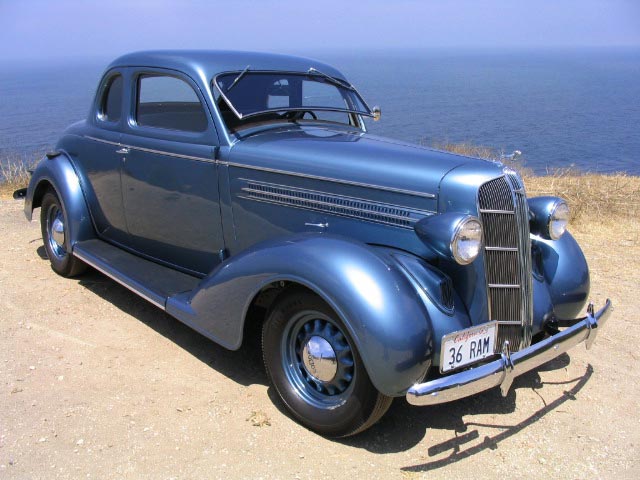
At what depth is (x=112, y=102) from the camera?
16.1 feet

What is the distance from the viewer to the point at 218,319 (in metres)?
3.43

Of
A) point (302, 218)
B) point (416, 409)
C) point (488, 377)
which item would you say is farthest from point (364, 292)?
point (416, 409)

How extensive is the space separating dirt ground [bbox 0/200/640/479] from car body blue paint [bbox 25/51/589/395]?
420 millimetres

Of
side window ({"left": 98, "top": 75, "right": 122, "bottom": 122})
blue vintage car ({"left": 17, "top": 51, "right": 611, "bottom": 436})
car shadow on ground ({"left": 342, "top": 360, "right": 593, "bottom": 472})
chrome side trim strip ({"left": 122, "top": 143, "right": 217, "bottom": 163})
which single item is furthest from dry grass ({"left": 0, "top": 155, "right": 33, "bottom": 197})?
car shadow on ground ({"left": 342, "top": 360, "right": 593, "bottom": 472})

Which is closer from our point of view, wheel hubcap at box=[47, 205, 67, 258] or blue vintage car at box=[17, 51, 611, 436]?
blue vintage car at box=[17, 51, 611, 436]

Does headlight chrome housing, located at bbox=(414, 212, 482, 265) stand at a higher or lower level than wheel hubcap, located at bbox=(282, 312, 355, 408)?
higher

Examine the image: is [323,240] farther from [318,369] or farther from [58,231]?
[58,231]

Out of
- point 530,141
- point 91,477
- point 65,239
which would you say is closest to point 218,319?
point 91,477

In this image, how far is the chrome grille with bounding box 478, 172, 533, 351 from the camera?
308 centimetres

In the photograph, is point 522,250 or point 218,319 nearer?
point 522,250

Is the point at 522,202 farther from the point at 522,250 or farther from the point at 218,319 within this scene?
the point at 218,319

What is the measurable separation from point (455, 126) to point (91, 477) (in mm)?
20841

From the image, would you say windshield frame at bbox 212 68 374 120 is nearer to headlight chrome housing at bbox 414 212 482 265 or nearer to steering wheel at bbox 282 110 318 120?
steering wheel at bbox 282 110 318 120

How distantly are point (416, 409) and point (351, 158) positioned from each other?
1466mm
